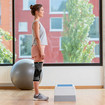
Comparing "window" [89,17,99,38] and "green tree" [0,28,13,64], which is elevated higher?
"window" [89,17,99,38]

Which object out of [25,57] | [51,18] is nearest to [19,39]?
[25,57]

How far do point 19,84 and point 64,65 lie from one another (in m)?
1.05

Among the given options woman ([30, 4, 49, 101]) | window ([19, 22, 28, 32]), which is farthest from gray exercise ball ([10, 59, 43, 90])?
woman ([30, 4, 49, 101])

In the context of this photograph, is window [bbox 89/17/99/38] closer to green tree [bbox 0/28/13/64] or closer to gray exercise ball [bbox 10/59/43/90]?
gray exercise ball [bbox 10/59/43/90]

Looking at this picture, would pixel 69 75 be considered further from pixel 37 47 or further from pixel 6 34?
pixel 37 47

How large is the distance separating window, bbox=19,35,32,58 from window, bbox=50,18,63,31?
515mm

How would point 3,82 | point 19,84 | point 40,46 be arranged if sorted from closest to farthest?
point 40,46 → point 19,84 → point 3,82

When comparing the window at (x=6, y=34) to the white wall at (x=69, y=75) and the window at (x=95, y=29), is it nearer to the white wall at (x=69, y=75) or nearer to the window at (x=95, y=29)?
the white wall at (x=69, y=75)

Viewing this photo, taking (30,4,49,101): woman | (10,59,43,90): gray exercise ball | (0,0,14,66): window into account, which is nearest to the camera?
(30,4,49,101): woman

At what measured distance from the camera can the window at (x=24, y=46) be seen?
5.07 metres

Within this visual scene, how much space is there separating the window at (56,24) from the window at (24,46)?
1.69ft

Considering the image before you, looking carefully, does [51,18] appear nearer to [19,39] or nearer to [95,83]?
[19,39]

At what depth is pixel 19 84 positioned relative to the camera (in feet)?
14.4

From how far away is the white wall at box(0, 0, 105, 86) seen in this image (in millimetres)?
4918
